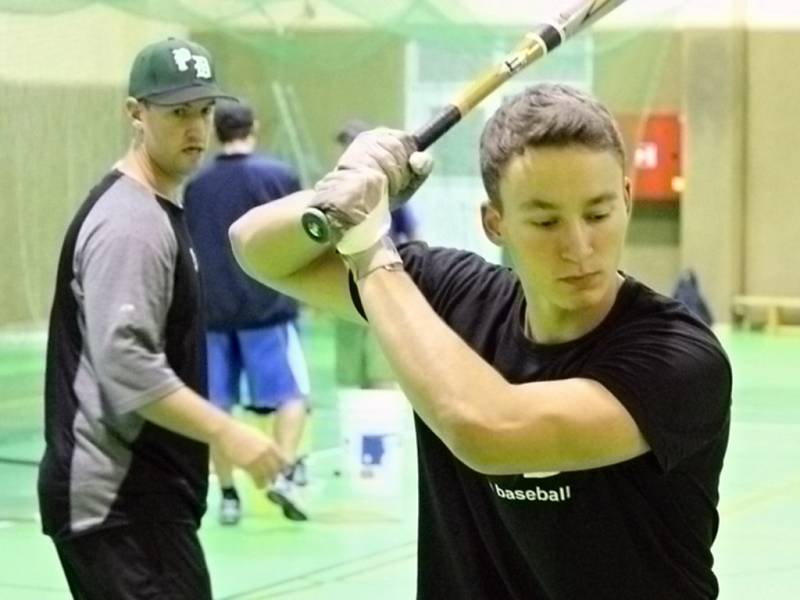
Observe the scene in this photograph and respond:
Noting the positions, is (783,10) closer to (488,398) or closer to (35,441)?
(35,441)

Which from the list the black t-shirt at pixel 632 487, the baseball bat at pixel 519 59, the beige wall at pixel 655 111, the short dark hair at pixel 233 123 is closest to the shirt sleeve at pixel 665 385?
the black t-shirt at pixel 632 487

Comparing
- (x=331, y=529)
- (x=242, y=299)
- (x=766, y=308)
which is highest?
(x=242, y=299)

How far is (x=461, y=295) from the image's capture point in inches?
116

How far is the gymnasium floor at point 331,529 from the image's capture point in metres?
6.95

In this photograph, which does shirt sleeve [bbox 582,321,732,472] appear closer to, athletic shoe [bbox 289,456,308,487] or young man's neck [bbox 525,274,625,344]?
young man's neck [bbox 525,274,625,344]

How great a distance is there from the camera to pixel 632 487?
2.64 m

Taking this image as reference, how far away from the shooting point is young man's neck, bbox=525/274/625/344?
8.82 feet

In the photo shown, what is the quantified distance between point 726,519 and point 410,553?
157cm

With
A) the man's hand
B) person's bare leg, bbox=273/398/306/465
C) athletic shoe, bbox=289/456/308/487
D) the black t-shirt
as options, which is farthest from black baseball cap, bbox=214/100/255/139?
the black t-shirt

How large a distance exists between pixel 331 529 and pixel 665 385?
5.51 m

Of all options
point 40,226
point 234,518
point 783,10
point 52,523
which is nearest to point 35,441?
point 40,226

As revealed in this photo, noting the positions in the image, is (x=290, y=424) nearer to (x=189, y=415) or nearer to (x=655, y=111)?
(x=189, y=415)

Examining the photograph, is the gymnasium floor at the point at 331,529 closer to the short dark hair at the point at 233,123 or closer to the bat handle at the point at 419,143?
the short dark hair at the point at 233,123

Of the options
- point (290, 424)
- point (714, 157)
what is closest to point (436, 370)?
point (290, 424)
